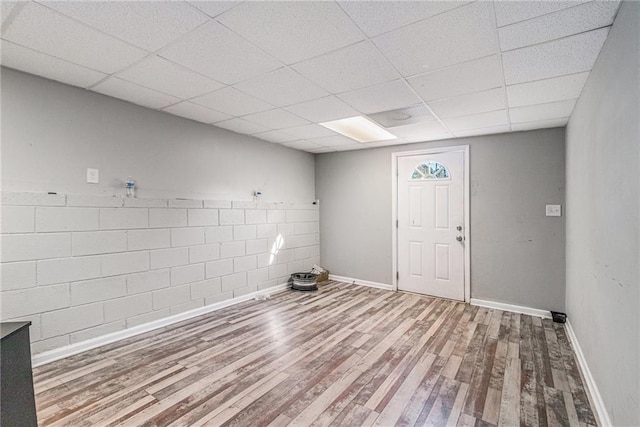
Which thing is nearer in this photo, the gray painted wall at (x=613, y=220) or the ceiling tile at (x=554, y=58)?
the gray painted wall at (x=613, y=220)

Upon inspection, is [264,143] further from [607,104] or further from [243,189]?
[607,104]

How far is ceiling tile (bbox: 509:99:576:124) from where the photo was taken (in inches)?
119

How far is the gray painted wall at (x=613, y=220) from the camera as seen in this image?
143 centimetres

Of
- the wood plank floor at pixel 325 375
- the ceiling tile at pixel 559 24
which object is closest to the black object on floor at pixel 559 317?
the wood plank floor at pixel 325 375

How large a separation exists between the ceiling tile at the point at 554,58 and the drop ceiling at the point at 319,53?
1cm

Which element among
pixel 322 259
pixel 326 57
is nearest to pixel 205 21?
pixel 326 57

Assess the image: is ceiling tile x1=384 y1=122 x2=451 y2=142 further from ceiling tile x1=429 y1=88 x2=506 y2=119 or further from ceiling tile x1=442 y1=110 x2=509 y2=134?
ceiling tile x1=429 y1=88 x2=506 y2=119

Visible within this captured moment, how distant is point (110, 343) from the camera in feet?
9.72

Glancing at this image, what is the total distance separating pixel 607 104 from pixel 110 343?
14.5ft

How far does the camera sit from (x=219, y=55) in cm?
216

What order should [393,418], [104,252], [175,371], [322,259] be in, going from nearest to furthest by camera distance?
[393,418] → [175,371] → [104,252] → [322,259]

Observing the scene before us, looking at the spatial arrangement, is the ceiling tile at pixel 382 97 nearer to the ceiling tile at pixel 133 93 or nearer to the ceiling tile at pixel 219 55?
the ceiling tile at pixel 219 55

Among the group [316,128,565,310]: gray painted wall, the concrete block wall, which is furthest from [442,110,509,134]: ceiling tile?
the concrete block wall

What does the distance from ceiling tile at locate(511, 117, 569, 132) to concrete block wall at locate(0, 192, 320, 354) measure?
3623 mm
